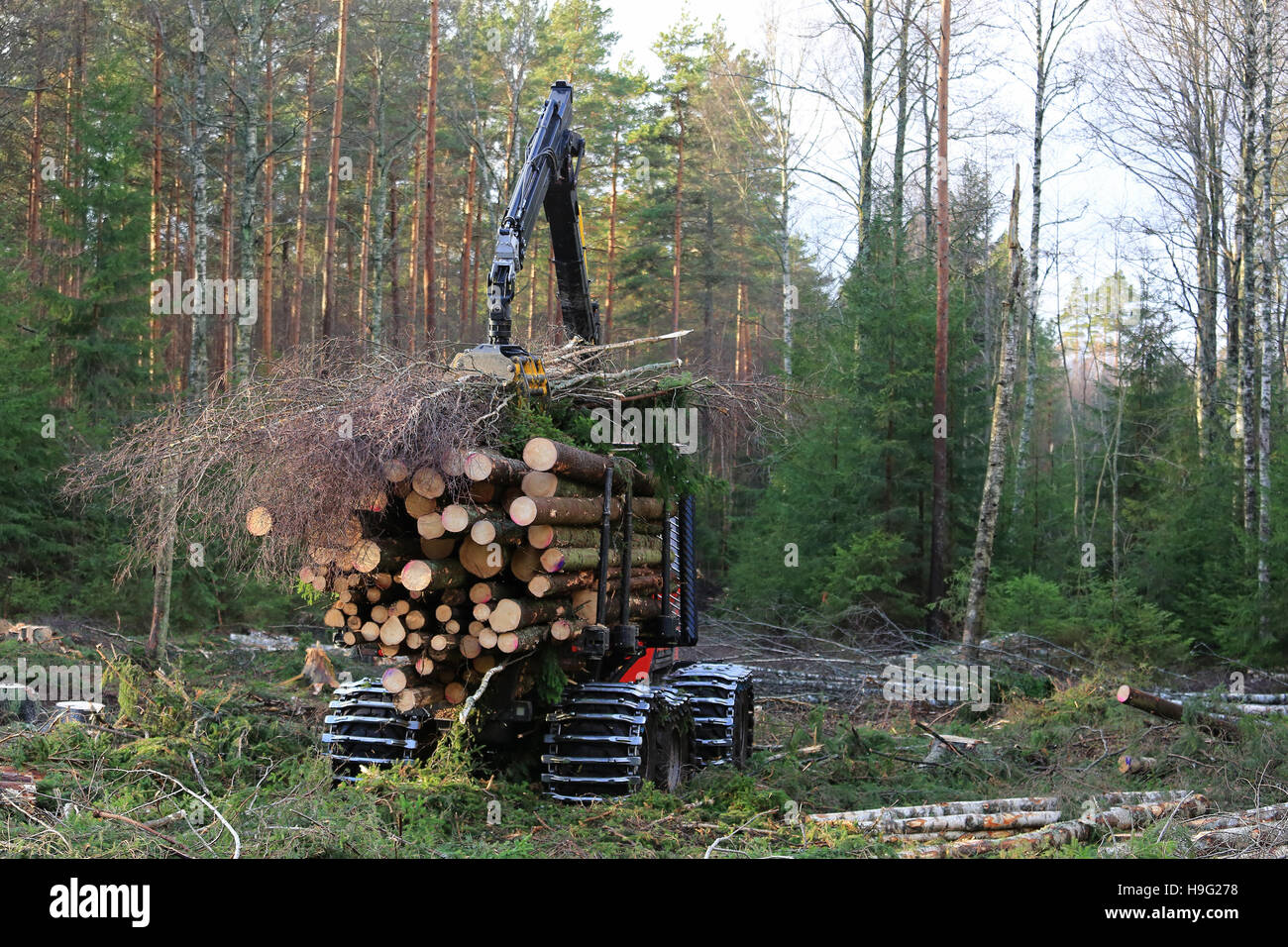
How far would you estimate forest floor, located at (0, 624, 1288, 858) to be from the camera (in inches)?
229

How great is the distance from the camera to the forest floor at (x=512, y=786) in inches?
229

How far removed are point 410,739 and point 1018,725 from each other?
23.7 ft

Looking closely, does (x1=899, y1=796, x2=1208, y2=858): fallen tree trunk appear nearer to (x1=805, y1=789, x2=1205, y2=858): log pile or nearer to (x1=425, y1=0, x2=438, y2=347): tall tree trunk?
(x1=805, y1=789, x2=1205, y2=858): log pile

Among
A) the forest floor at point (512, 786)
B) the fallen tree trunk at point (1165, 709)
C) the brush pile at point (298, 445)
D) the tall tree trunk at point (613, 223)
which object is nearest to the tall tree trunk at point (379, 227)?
the tall tree trunk at point (613, 223)

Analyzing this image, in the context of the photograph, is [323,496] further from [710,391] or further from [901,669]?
[901,669]

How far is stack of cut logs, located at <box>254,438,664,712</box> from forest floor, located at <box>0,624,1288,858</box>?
0.76m

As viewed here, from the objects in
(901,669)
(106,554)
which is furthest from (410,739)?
(106,554)

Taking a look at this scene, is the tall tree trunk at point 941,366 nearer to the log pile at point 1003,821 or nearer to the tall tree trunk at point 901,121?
the tall tree trunk at point 901,121

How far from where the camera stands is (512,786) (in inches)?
303

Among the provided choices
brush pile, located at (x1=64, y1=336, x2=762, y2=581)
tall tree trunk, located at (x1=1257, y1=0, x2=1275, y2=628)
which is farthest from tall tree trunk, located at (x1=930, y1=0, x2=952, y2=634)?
brush pile, located at (x1=64, y1=336, x2=762, y2=581)

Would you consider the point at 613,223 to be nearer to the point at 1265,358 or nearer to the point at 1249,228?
the point at 1249,228

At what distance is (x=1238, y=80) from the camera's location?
18.0 metres

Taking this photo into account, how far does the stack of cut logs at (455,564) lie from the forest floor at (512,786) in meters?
0.76

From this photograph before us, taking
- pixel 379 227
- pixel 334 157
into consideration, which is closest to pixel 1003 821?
pixel 334 157
